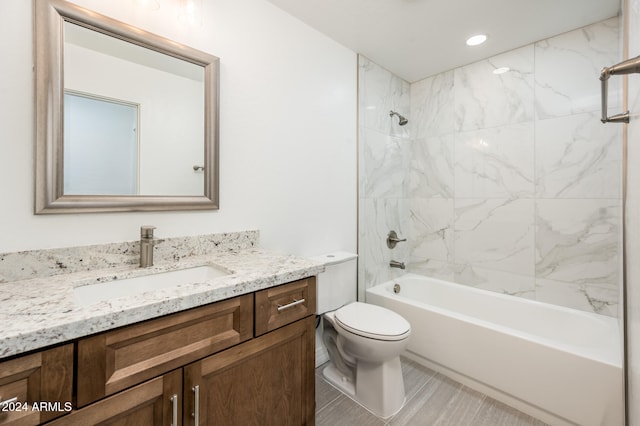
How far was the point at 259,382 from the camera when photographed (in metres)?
0.99

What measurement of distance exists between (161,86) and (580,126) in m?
2.64

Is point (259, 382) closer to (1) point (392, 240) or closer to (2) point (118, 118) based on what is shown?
(2) point (118, 118)

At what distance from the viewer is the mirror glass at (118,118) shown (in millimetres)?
1021

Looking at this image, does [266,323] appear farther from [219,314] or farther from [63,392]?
[63,392]

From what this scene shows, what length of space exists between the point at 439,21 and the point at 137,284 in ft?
7.58

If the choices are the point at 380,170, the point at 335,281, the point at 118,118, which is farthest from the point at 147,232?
the point at 380,170

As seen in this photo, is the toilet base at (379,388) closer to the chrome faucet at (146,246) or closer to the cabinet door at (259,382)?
the cabinet door at (259,382)

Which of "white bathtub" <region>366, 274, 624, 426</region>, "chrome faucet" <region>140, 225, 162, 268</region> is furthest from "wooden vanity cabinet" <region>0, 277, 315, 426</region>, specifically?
"white bathtub" <region>366, 274, 624, 426</region>

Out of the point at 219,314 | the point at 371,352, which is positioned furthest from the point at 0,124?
the point at 371,352

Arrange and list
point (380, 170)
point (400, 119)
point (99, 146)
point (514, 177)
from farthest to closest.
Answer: point (400, 119)
point (380, 170)
point (514, 177)
point (99, 146)

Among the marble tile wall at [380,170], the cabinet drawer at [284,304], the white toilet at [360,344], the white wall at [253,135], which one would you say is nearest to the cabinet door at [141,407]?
the cabinet drawer at [284,304]

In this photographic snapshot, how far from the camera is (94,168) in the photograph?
44.3 inches

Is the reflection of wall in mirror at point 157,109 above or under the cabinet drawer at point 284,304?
above

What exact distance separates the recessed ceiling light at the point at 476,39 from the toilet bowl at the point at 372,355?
2.07m
